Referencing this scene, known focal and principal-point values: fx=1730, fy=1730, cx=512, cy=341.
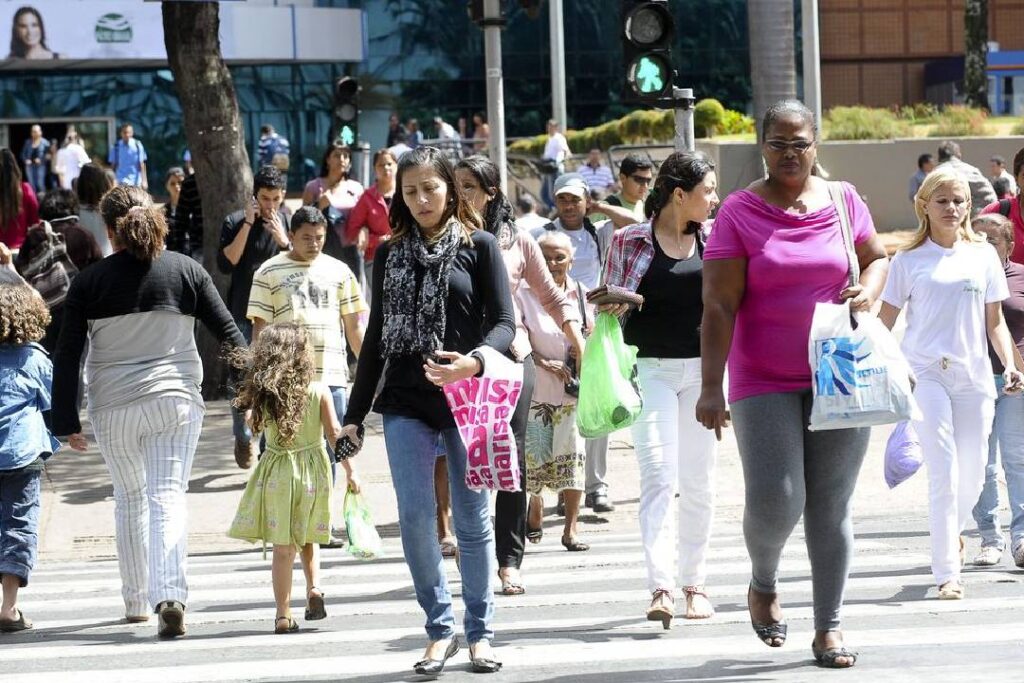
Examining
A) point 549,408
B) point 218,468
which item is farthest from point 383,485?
point 549,408

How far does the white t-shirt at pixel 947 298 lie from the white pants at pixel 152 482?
3.18m

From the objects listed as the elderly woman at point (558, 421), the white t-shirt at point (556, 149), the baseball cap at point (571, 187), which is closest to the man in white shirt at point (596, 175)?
the white t-shirt at point (556, 149)

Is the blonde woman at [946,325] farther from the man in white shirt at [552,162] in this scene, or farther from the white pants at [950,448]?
the man in white shirt at [552,162]

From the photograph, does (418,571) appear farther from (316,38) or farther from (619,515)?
(316,38)

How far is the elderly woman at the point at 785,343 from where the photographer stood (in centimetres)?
576

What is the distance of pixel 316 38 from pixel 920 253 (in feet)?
138

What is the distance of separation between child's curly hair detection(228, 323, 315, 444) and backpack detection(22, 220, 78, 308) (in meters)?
3.81

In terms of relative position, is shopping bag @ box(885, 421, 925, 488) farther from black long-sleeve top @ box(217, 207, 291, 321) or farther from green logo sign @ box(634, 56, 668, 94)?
black long-sleeve top @ box(217, 207, 291, 321)

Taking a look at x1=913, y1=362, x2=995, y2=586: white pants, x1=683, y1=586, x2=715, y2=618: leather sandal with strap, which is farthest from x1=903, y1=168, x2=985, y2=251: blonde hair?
x1=683, y1=586, x2=715, y2=618: leather sandal with strap

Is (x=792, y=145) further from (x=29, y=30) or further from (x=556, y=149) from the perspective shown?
(x=29, y=30)

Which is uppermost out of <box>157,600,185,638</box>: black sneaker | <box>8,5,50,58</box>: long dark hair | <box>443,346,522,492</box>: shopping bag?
<box>8,5,50,58</box>: long dark hair

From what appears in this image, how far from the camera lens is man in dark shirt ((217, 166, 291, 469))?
37.2 feet

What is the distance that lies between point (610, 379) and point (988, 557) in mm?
2359

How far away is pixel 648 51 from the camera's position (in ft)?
39.6
